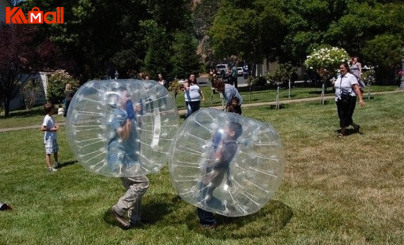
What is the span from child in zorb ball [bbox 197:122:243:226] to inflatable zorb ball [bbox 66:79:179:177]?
77 centimetres

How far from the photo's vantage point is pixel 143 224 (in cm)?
595

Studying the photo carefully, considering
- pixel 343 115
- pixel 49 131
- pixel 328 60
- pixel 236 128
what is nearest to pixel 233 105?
pixel 236 128

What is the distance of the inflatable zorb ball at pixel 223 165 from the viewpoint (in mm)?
5070

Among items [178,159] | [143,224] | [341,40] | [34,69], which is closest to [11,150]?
[143,224]

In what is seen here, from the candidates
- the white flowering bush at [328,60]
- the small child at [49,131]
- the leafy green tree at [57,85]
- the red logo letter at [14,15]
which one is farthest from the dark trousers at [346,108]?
the red logo letter at [14,15]

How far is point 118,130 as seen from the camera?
536 centimetres

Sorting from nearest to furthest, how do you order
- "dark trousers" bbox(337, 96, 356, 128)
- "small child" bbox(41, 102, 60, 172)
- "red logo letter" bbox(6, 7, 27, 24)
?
"small child" bbox(41, 102, 60, 172)
"dark trousers" bbox(337, 96, 356, 128)
"red logo letter" bbox(6, 7, 27, 24)

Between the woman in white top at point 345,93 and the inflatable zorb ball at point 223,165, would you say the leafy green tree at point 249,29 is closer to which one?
the woman in white top at point 345,93

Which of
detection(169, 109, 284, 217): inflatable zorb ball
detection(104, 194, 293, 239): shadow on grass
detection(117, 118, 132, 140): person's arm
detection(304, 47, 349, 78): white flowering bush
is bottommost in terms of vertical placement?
detection(104, 194, 293, 239): shadow on grass

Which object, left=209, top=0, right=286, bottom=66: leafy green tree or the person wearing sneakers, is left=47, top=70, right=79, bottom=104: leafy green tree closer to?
left=209, top=0, right=286, bottom=66: leafy green tree

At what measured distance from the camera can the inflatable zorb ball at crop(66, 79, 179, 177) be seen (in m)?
5.40

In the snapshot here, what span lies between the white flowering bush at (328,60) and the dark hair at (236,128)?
46.3 ft

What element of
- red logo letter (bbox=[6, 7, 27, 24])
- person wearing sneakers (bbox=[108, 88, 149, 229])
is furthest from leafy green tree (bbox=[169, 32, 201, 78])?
person wearing sneakers (bbox=[108, 88, 149, 229])

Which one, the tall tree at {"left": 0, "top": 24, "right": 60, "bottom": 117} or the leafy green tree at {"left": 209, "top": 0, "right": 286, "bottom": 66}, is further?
the leafy green tree at {"left": 209, "top": 0, "right": 286, "bottom": 66}
